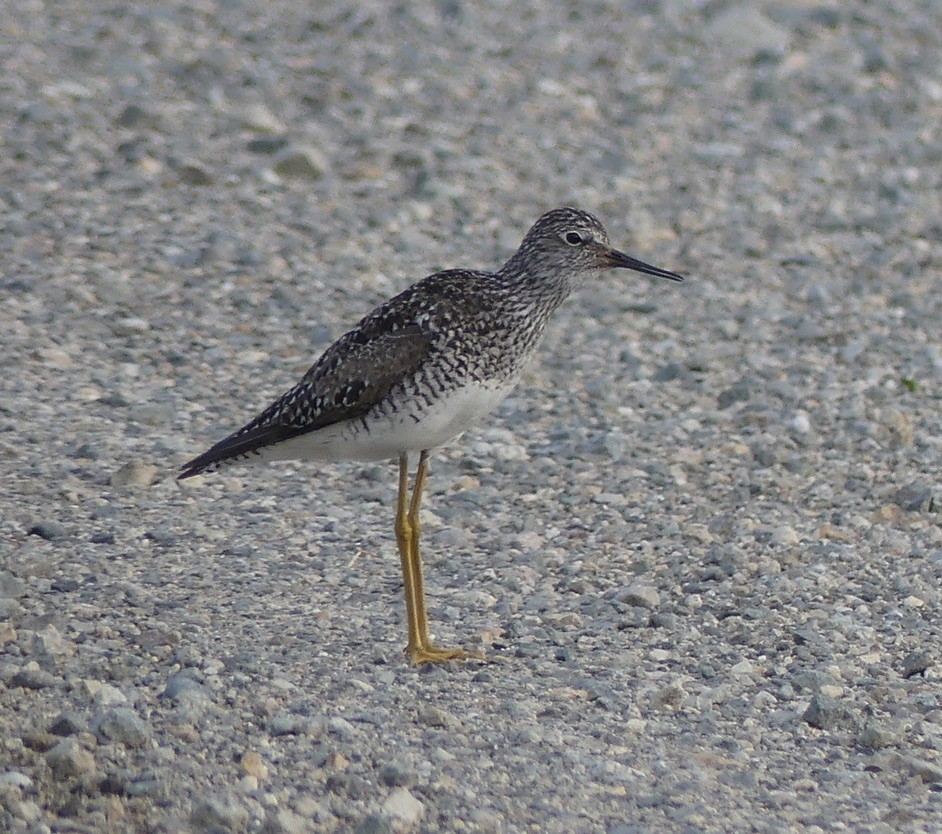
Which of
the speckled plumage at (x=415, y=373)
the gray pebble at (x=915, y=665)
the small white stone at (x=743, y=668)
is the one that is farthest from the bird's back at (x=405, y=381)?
the gray pebble at (x=915, y=665)

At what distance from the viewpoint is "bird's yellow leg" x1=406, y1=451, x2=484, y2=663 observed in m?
6.43

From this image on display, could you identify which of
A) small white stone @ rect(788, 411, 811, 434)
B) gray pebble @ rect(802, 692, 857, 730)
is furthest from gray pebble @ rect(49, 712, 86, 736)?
small white stone @ rect(788, 411, 811, 434)

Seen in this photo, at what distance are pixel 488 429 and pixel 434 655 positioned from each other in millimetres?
2719

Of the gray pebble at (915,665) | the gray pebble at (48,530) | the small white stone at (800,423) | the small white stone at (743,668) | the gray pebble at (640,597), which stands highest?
the gray pebble at (915,665)

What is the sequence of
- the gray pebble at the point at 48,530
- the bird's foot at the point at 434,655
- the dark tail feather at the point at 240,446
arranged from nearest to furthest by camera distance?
the bird's foot at the point at 434,655, the dark tail feather at the point at 240,446, the gray pebble at the point at 48,530

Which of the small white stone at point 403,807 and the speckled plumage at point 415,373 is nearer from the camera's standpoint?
the small white stone at point 403,807

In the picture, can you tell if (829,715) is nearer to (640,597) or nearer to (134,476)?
(640,597)

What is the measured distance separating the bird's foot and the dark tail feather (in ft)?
3.41

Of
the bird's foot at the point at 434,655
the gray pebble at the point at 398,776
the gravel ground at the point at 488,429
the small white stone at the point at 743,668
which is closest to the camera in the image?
the gray pebble at the point at 398,776

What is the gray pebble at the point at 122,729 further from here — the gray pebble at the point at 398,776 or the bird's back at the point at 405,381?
the bird's back at the point at 405,381

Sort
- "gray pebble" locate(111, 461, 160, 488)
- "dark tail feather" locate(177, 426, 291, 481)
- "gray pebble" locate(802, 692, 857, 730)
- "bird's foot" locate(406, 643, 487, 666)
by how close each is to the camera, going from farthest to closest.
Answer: "gray pebble" locate(111, 461, 160, 488), "dark tail feather" locate(177, 426, 291, 481), "bird's foot" locate(406, 643, 487, 666), "gray pebble" locate(802, 692, 857, 730)

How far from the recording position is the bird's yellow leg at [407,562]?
648cm

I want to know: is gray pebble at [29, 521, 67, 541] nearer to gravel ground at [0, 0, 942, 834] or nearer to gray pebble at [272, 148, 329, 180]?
gravel ground at [0, 0, 942, 834]

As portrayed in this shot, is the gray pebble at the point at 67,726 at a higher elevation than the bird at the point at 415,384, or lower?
lower
